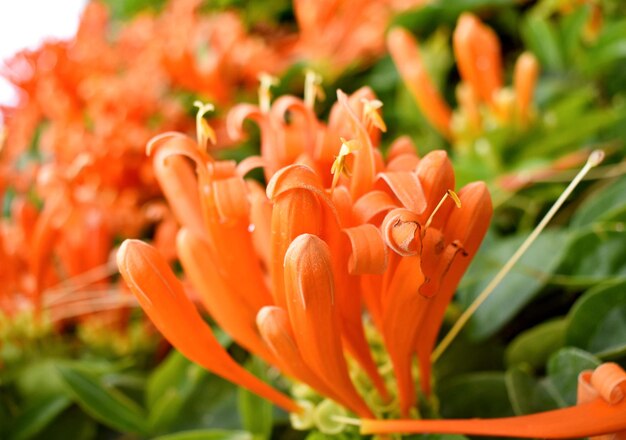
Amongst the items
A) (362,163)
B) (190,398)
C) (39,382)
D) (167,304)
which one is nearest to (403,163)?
(362,163)

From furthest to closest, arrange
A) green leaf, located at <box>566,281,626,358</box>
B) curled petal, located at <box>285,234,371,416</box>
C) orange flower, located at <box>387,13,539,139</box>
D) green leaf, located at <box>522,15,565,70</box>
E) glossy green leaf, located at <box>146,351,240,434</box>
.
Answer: green leaf, located at <box>522,15,565,70</box> < orange flower, located at <box>387,13,539,139</box> < glossy green leaf, located at <box>146,351,240,434</box> < green leaf, located at <box>566,281,626,358</box> < curled petal, located at <box>285,234,371,416</box>

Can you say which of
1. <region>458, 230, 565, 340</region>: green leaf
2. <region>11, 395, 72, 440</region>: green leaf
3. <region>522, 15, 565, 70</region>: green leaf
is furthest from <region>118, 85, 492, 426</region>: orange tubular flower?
<region>522, 15, 565, 70</region>: green leaf

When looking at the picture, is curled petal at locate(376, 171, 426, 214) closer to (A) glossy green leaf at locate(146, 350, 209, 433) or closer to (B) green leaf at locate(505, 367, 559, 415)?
(B) green leaf at locate(505, 367, 559, 415)

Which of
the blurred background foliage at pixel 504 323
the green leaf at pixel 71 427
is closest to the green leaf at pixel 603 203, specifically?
the blurred background foliage at pixel 504 323

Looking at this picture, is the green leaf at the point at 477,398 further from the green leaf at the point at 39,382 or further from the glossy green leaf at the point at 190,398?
the green leaf at the point at 39,382

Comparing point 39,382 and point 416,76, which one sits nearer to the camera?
point 39,382

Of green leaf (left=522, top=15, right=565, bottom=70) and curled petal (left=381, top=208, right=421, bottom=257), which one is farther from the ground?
curled petal (left=381, top=208, right=421, bottom=257)

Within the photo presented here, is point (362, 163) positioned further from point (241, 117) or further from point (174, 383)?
point (174, 383)

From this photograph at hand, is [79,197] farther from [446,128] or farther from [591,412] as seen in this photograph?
[591,412]
